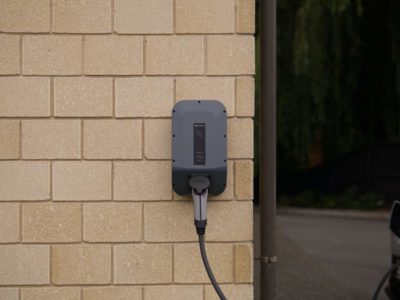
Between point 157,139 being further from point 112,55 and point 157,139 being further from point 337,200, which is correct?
point 337,200

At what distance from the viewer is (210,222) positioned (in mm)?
3361

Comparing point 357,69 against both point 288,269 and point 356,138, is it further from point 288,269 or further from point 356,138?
point 288,269

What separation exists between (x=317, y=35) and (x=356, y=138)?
9.80 feet

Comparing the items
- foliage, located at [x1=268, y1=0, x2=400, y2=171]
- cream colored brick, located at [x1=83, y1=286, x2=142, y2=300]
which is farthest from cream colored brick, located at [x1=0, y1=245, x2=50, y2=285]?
foliage, located at [x1=268, y1=0, x2=400, y2=171]

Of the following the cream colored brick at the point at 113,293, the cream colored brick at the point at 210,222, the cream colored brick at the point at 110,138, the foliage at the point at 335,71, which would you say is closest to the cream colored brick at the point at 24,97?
the cream colored brick at the point at 110,138

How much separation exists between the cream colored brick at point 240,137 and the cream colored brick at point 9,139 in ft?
3.28

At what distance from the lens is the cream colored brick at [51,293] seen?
3342mm

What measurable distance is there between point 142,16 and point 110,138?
59 cm

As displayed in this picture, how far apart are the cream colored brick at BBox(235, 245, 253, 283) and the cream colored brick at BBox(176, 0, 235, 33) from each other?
1031 mm

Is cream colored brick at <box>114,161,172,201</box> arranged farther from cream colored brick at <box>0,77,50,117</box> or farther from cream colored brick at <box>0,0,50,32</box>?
cream colored brick at <box>0,0,50,32</box>

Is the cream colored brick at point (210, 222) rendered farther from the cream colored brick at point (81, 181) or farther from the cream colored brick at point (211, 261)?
the cream colored brick at point (81, 181)

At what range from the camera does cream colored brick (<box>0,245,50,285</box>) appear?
10.9 feet

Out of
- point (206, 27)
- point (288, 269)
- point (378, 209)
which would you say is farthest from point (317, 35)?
point (206, 27)

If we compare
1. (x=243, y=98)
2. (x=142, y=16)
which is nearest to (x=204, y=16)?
(x=142, y=16)
